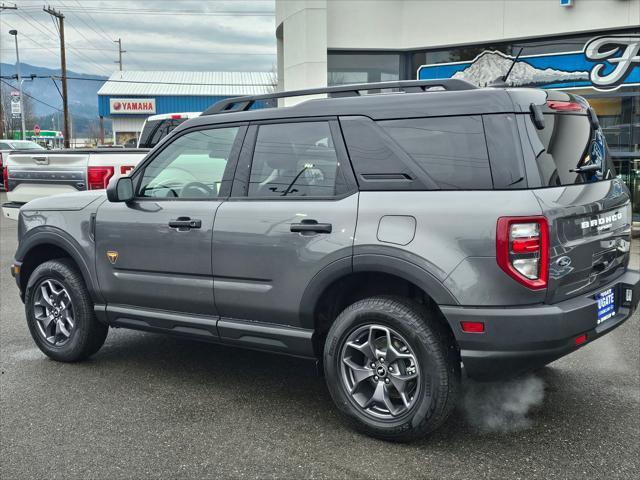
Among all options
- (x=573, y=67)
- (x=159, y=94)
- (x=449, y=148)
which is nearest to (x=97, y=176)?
(x=449, y=148)

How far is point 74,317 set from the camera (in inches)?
197

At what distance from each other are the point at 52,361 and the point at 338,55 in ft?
37.4

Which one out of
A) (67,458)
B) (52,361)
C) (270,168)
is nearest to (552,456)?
(270,168)

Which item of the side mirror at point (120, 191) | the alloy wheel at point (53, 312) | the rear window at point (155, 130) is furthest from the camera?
the rear window at point (155, 130)

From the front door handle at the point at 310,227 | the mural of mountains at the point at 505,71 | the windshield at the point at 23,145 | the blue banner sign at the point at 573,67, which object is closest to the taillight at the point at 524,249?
the front door handle at the point at 310,227

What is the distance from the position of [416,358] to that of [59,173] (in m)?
6.68

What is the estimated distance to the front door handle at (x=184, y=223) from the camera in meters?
4.23

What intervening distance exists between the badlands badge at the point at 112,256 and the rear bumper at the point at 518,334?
2.45 meters

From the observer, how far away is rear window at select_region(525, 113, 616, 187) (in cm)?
335

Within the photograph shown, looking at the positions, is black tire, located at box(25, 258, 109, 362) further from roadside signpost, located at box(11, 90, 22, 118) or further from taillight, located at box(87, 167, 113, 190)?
roadside signpost, located at box(11, 90, 22, 118)

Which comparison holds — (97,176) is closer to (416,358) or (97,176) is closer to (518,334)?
(416,358)

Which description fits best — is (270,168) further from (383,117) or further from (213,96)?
(213,96)

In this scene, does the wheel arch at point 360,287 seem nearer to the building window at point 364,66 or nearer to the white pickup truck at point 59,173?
the white pickup truck at point 59,173

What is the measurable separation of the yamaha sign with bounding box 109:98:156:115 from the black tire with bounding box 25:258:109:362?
2177 inches
